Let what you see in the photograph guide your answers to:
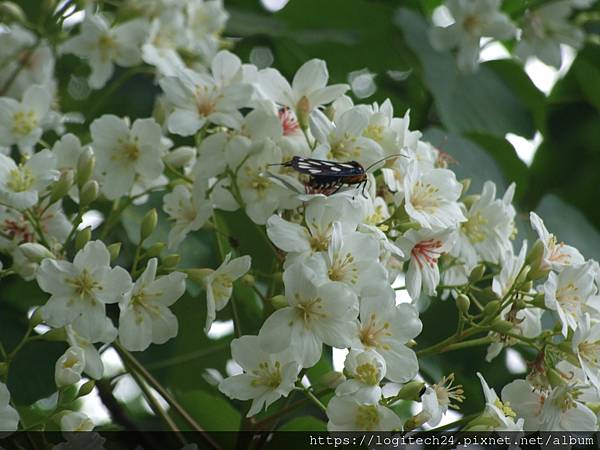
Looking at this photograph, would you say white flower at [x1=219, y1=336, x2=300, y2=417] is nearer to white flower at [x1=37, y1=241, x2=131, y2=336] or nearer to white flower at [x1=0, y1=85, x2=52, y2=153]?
white flower at [x1=37, y1=241, x2=131, y2=336]

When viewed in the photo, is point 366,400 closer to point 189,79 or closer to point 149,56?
point 189,79

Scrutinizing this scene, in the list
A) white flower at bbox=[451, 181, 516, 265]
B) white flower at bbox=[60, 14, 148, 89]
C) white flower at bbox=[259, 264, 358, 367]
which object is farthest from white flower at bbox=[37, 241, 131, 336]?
white flower at bbox=[60, 14, 148, 89]

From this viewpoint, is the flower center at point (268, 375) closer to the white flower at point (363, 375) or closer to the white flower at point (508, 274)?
the white flower at point (363, 375)

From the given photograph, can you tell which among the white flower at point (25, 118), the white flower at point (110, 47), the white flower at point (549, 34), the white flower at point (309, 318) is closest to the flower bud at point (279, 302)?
the white flower at point (309, 318)

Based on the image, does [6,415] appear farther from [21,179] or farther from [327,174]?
[327,174]

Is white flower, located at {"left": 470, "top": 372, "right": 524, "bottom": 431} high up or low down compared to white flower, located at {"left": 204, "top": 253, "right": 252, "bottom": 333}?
down

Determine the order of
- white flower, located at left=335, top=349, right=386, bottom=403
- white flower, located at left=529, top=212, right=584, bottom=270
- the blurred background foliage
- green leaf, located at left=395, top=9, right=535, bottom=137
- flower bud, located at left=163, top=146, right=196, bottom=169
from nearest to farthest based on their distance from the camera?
white flower, located at left=335, top=349, right=386, bottom=403, white flower, located at left=529, top=212, right=584, bottom=270, flower bud, located at left=163, top=146, right=196, bottom=169, the blurred background foliage, green leaf, located at left=395, top=9, right=535, bottom=137

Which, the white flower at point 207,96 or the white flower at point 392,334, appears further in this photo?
Result: the white flower at point 207,96
